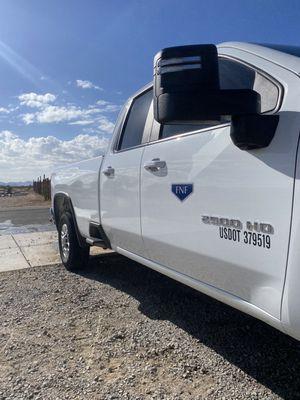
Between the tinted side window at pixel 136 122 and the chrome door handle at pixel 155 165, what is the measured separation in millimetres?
573

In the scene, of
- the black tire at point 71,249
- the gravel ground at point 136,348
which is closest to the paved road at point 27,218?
the black tire at point 71,249

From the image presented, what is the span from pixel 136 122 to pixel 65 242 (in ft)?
7.80

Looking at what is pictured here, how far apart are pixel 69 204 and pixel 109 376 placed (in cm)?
305

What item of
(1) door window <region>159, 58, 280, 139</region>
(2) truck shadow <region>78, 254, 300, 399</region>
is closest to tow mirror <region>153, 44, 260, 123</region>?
(1) door window <region>159, 58, 280, 139</region>

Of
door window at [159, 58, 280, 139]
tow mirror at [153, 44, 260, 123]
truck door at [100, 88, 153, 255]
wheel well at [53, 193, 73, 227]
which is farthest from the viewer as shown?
wheel well at [53, 193, 73, 227]

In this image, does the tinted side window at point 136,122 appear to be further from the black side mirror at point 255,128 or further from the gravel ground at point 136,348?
the black side mirror at point 255,128

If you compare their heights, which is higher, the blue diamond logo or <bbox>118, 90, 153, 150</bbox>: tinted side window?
<bbox>118, 90, 153, 150</bbox>: tinted side window

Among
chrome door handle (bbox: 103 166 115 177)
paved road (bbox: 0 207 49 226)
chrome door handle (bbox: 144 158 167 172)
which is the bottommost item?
paved road (bbox: 0 207 49 226)

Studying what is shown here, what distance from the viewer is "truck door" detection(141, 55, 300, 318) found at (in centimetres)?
214

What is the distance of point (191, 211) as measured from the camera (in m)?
2.83

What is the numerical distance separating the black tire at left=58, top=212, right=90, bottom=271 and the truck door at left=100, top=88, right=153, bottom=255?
1.27m

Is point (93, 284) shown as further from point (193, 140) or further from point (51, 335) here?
point (193, 140)

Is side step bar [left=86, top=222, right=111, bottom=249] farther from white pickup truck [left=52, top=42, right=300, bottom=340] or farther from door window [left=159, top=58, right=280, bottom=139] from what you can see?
door window [left=159, top=58, right=280, bottom=139]

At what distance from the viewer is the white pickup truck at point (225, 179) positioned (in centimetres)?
207
